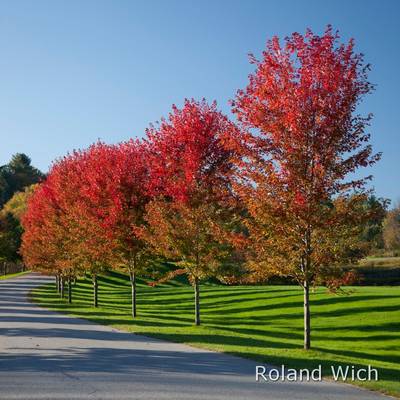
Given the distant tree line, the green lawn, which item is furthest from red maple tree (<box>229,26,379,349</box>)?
the distant tree line

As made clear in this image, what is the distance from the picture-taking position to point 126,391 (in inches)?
354

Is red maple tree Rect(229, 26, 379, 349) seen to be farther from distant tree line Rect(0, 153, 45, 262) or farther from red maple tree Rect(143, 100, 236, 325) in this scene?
distant tree line Rect(0, 153, 45, 262)

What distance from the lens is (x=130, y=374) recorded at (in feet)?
34.4

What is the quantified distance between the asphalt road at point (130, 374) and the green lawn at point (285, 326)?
1.23 metres

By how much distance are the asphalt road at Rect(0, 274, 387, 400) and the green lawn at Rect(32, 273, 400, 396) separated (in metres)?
1.23

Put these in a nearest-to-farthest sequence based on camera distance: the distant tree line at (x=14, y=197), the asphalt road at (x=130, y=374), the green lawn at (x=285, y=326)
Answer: the asphalt road at (x=130, y=374), the green lawn at (x=285, y=326), the distant tree line at (x=14, y=197)

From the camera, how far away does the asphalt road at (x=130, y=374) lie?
8922 millimetres

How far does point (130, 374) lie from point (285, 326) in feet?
53.1

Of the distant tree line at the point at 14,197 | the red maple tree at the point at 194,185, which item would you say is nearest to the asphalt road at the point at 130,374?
the red maple tree at the point at 194,185

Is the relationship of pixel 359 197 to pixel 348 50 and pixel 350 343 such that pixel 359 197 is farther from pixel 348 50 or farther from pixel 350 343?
pixel 350 343

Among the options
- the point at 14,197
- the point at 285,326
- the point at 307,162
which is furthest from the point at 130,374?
the point at 14,197

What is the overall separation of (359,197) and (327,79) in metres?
3.39

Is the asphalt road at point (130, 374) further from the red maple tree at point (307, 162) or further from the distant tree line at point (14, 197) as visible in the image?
the distant tree line at point (14, 197)

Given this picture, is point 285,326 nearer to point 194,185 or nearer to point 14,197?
point 194,185
